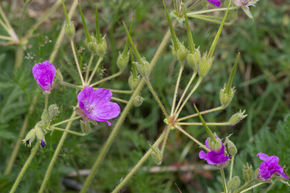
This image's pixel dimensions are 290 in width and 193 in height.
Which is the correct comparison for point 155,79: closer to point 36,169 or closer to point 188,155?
point 188,155

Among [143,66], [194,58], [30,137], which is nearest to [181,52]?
[194,58]

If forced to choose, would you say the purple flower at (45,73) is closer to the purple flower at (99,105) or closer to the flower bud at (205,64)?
the purple flower at (99,105)

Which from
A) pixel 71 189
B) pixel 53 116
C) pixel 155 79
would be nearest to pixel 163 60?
pixel 155 79

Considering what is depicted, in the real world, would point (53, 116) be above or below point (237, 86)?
above

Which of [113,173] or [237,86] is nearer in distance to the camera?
[113,173]

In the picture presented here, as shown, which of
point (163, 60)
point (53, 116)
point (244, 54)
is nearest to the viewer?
point (53, 116)
